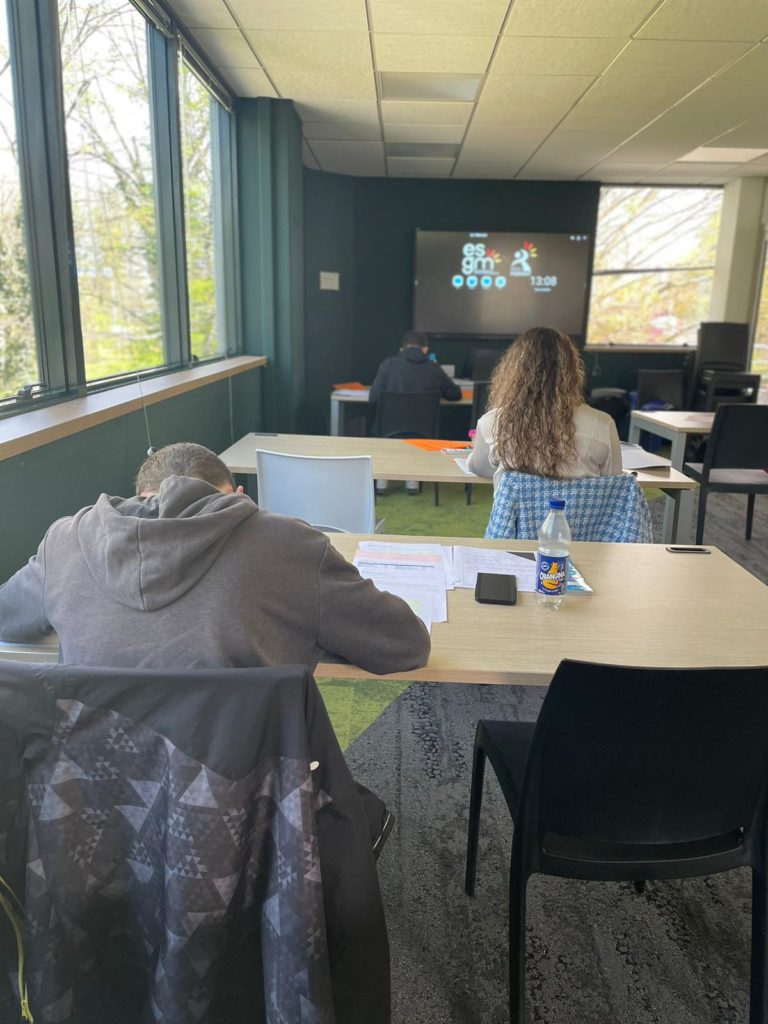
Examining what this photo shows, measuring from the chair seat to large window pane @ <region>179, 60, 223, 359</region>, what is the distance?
9.58 feet

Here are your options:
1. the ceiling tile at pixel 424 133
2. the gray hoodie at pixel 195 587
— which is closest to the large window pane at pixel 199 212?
the ceiling tile at pixel 424 133

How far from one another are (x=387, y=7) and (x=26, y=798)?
3.68 m

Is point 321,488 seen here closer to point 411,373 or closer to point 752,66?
point 411,373

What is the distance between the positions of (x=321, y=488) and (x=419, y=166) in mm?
5237

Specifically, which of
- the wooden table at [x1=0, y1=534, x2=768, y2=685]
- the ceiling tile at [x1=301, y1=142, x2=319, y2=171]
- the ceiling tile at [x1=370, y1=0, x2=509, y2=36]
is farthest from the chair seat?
the ceiling tile at [x1=301, y1=142, x2=319, y2=171]

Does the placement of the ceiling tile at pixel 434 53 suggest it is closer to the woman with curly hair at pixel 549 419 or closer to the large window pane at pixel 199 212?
the large window pane at pixel 199 212

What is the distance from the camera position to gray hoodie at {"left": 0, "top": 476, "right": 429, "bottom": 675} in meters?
0.97

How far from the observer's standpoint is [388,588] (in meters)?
1.52

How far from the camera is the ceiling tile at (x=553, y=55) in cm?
364

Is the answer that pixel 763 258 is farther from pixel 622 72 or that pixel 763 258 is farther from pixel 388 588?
pixel 388 588

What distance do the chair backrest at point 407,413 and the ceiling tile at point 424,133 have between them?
213 centimetres

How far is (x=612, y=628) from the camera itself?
1.39 m

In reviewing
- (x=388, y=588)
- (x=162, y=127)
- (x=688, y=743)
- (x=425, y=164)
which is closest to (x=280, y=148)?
(x=162, y=127)

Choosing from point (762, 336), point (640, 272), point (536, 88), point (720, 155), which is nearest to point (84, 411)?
point (536, 88)
